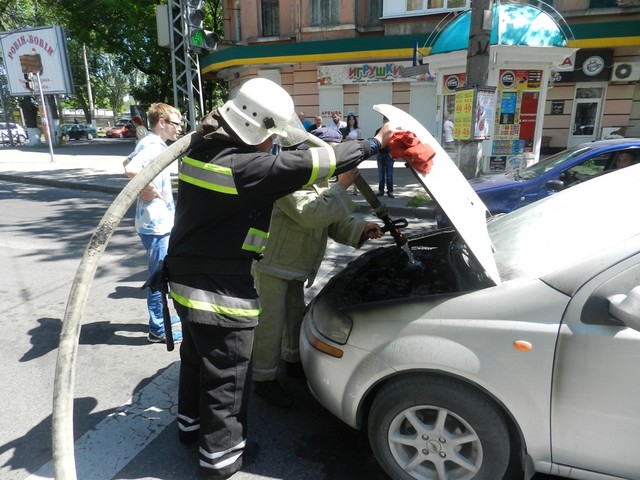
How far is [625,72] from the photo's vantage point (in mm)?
13672

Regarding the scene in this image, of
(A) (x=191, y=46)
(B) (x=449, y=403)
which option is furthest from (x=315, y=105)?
(B) (x=449, y=403)

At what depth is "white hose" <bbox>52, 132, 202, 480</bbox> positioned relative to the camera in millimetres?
1688

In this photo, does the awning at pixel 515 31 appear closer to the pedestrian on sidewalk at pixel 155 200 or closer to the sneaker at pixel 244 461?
the pedestrian on sidewalk at pixel 155 200

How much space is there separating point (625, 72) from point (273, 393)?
51.4 feet

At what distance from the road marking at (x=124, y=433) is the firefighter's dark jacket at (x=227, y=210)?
3.15 ft

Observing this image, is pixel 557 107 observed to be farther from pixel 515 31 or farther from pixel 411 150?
pixel 411 150

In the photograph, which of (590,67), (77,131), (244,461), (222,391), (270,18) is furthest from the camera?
(77,131)

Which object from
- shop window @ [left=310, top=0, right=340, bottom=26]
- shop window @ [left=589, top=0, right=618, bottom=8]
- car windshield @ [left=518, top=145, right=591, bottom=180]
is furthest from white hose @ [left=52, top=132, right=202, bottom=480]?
shop window @ [left=310, top=0, right=340, bottom=26]

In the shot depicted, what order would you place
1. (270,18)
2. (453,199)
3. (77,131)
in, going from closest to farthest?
1. (453,199)
2. (270,18)
3. (77,131)

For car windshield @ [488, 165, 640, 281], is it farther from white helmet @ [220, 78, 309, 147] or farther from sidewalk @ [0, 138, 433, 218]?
sidewalk @ [0, 138, 433, 218]

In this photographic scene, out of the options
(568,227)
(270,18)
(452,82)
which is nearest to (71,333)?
(568,227)

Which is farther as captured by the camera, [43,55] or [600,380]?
[43,55]

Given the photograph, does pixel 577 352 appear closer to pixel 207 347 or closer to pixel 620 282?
pixel 620 282

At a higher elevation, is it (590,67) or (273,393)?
(590,67)
